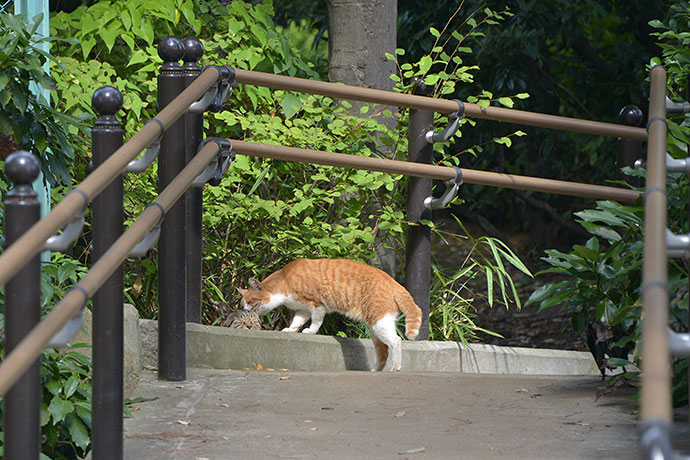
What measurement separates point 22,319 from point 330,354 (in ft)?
8.59

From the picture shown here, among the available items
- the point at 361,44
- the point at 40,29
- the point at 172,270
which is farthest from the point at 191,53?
the point at 361,44

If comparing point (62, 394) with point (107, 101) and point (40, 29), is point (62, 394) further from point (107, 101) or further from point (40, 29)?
point (40, 29)

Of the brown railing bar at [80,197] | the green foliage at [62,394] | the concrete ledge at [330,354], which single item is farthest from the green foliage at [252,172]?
the brown railing bar at [80,197]

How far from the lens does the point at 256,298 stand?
494 centimetres

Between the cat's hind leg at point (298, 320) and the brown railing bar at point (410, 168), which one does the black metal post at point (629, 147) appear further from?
the cat's hind leg at point (298, 320)

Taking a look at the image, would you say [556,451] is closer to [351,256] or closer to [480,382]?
[480,382]

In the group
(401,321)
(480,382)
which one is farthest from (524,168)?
(480,382)

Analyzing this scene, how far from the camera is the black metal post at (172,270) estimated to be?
3.76 metres

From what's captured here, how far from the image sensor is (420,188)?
5.04m

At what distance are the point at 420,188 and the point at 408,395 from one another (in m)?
1.51

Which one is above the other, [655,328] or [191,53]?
[191,53]

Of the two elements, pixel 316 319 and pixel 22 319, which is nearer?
pixel 22 319

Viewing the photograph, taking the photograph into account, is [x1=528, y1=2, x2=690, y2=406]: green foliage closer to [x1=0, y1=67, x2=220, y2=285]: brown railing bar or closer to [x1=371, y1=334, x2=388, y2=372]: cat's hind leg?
[x1=371, y1=334, x2=388, y2=372]: cat's hind leg

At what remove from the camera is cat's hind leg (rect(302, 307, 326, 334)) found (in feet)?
16.5
